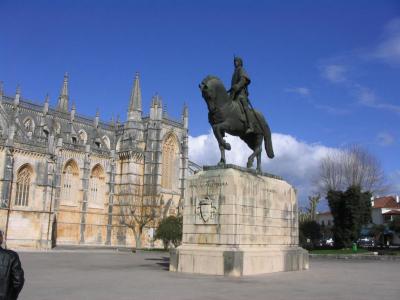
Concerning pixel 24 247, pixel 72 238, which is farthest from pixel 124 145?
pixel 24 247

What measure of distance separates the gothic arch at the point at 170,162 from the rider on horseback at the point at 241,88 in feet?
175

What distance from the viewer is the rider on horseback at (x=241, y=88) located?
648 inches

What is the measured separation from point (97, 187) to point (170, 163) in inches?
480

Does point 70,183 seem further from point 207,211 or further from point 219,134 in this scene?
point 207,211

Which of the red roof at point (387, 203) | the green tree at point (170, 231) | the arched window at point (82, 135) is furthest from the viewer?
the red roof at point (387, 203)

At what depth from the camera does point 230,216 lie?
14.7 m

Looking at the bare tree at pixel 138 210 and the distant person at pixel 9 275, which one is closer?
the distant person at pixel 9 275

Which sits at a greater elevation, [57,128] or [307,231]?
[57,128]

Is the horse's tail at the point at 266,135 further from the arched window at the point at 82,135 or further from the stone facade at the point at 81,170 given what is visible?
the arched window at the point at 82,135

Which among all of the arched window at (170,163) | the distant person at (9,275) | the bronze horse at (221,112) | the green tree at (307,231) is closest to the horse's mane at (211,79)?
the bronze horse at (221,112)

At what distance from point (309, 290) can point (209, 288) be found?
238cm

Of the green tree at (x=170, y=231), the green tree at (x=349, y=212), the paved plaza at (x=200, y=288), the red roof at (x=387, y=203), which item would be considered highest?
the red roof at (x=387, y=203)

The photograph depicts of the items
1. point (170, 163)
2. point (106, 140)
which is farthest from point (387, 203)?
point (106, 140)

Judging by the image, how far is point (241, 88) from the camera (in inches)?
650
